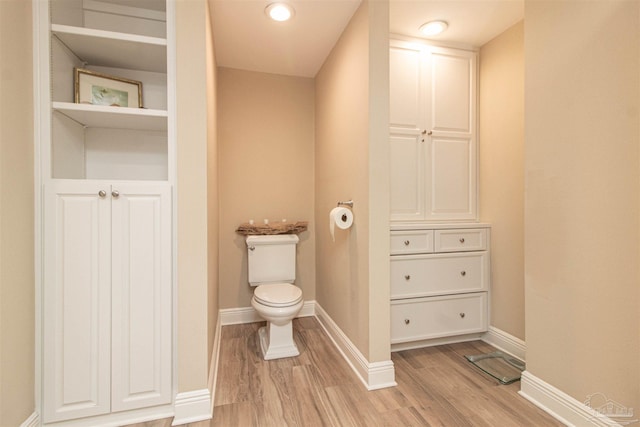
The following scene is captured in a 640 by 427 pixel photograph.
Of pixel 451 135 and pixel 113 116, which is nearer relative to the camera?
pixel 113 116

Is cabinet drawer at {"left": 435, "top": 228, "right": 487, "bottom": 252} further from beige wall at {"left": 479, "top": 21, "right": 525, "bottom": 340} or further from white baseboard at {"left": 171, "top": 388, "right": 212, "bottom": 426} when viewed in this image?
white baseboard at {"left": 171, "top": 388, "right": 212, "bottom": 426}

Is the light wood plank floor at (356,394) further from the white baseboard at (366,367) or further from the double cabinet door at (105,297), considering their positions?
the double cabinet door at (105,297)

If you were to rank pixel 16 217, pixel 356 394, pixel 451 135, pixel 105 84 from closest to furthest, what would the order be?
pixel 16 217 → pixel 105 84 → pixel 356 394 → pixel 451 135

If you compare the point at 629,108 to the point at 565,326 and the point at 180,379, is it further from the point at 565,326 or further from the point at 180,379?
the point at 180,379

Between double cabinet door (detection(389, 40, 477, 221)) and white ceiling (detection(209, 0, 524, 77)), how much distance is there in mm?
204

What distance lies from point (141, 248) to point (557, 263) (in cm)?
212

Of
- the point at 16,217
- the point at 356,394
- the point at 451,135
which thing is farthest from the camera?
the point at 451,135

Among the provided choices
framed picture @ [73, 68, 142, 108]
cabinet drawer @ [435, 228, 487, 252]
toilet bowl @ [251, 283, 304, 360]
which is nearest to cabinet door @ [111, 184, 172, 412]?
framed picture @ [73, 68, 142, 108]

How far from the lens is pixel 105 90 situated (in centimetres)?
162

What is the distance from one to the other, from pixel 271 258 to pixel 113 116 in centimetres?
154

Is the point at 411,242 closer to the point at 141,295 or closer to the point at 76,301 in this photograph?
the point at 141,295

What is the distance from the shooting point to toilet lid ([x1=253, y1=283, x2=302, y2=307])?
2.10m

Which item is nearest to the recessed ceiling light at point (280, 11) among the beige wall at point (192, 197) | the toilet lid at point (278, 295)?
the beige wall at point (192, 197)

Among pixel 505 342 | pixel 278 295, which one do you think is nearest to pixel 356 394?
pixel 278 295
